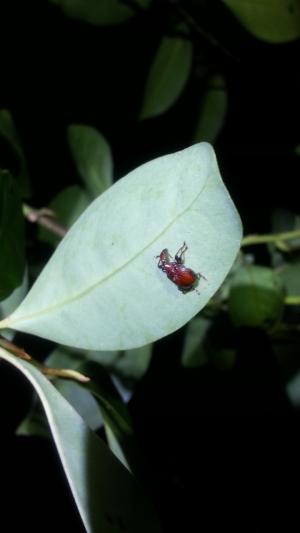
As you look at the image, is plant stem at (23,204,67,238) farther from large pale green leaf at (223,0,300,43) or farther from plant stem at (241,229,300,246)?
large pale green leaf at (223,0,300,43)

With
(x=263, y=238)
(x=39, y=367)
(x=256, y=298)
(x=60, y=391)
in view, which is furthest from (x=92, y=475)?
(x=263, y=238)

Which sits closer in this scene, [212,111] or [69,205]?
[69,205]

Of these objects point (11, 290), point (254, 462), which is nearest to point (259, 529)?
point (254, 462)

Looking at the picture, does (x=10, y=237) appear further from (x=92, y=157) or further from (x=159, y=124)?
(x=159, y=124)

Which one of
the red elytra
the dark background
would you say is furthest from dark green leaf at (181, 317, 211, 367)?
the red elytra

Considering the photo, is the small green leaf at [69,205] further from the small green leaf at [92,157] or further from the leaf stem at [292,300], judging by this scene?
the leaf stem at [292,300]

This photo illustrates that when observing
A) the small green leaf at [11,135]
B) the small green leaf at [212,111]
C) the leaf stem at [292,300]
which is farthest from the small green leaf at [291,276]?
the small green leaf at [11,135]
